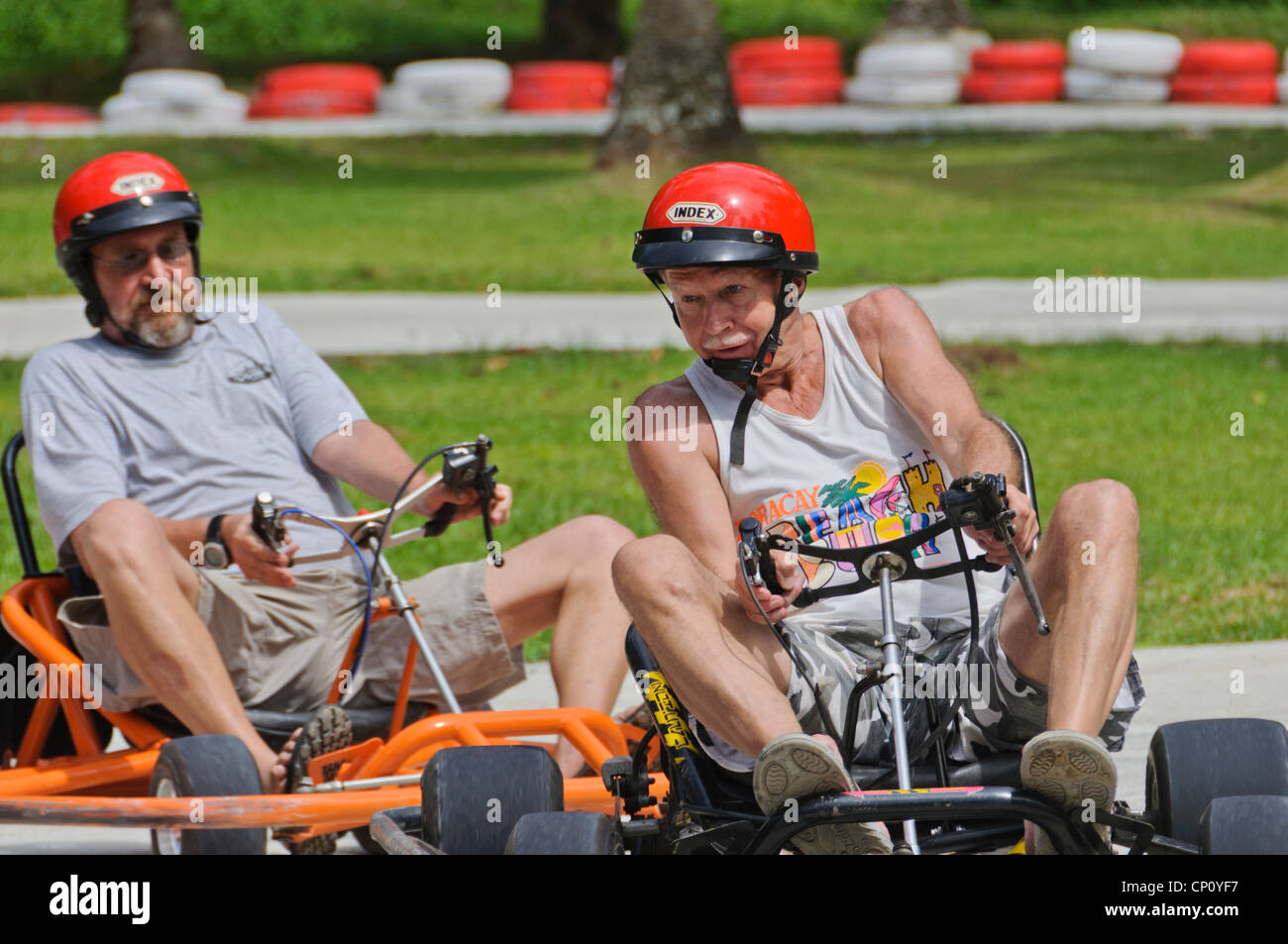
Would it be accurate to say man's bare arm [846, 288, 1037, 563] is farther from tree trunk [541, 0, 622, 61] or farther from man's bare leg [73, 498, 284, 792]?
tree trunk [541, 0, 622, 61]

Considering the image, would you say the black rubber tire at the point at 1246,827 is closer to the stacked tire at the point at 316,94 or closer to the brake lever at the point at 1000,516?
the brake lever at the point at 1000,516

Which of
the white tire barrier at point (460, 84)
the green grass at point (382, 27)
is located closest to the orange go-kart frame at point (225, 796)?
the white tire barrier at point (460, 84)

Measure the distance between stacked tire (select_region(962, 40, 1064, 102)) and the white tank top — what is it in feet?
72.8

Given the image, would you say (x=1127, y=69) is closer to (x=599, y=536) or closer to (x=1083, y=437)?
(x=1083, y=437)

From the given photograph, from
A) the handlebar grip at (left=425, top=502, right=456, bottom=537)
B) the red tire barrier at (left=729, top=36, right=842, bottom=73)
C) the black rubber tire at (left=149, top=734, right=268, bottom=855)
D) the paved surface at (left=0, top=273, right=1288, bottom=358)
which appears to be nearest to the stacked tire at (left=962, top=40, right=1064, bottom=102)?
the red tire barrier at (left=729, top=36, right=842, bottom=73)

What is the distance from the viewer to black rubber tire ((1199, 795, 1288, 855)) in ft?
10.7

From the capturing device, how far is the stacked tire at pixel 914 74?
25.5 metres

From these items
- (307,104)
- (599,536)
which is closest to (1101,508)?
(599,536)

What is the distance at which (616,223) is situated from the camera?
650 inches

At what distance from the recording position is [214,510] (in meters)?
5.03

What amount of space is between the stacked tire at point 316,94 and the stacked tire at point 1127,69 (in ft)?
30.2
